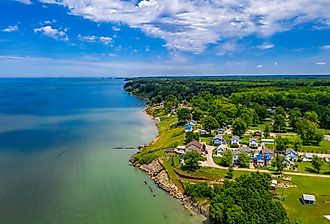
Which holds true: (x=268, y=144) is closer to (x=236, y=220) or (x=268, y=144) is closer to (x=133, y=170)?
(x=133, y=170)

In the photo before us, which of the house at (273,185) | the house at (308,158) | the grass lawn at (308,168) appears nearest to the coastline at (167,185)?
the house at (273,185)

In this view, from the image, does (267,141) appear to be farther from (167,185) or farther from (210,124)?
(167,185)

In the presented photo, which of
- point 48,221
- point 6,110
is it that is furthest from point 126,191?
point 6,110

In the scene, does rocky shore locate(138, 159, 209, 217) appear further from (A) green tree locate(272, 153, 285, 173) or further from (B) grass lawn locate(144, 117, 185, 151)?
(A) green tree locate(272, 153, 285, 173)

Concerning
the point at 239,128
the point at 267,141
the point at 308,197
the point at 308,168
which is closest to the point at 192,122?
the point at 239,128

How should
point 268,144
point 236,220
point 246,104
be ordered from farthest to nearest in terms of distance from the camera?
point 246,104 < point 268,144 < point 236,220

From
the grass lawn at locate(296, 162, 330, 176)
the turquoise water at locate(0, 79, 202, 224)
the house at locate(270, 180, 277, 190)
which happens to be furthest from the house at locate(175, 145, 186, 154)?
the grass lawn at locate(296, 162, 330, 176)
